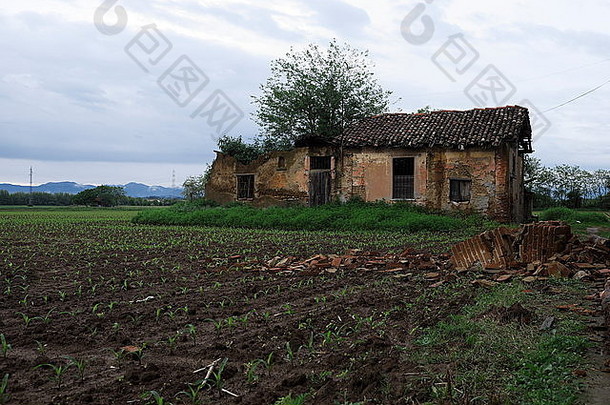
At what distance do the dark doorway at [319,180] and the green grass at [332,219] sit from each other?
0.99 metres

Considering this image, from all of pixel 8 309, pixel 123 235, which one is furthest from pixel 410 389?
pixel 123 235

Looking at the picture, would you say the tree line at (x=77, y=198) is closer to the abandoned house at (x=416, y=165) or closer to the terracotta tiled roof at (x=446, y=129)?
the abandoned house at (x=416, y=165)

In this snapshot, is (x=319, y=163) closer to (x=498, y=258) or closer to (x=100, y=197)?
(x=498, y=258)

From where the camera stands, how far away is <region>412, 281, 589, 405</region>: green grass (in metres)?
3.25

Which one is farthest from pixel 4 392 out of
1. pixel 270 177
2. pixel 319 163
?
pixel 270 177

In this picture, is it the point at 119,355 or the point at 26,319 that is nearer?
the point at 119,355

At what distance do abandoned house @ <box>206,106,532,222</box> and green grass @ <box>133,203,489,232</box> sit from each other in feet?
2.84

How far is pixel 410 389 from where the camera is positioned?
332cm

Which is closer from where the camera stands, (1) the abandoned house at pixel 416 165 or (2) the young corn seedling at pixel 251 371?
(2) the young corn seedling at pixel 251 371

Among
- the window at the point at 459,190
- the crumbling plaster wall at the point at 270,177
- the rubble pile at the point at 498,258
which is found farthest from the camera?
the crumbling plaster wall at the point at 270,177

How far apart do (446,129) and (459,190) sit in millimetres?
2409

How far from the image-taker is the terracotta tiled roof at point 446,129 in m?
18.5

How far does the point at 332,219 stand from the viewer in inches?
717

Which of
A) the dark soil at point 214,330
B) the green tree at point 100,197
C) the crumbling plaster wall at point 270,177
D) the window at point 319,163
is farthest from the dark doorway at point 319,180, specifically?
the green tree at point 100,197
